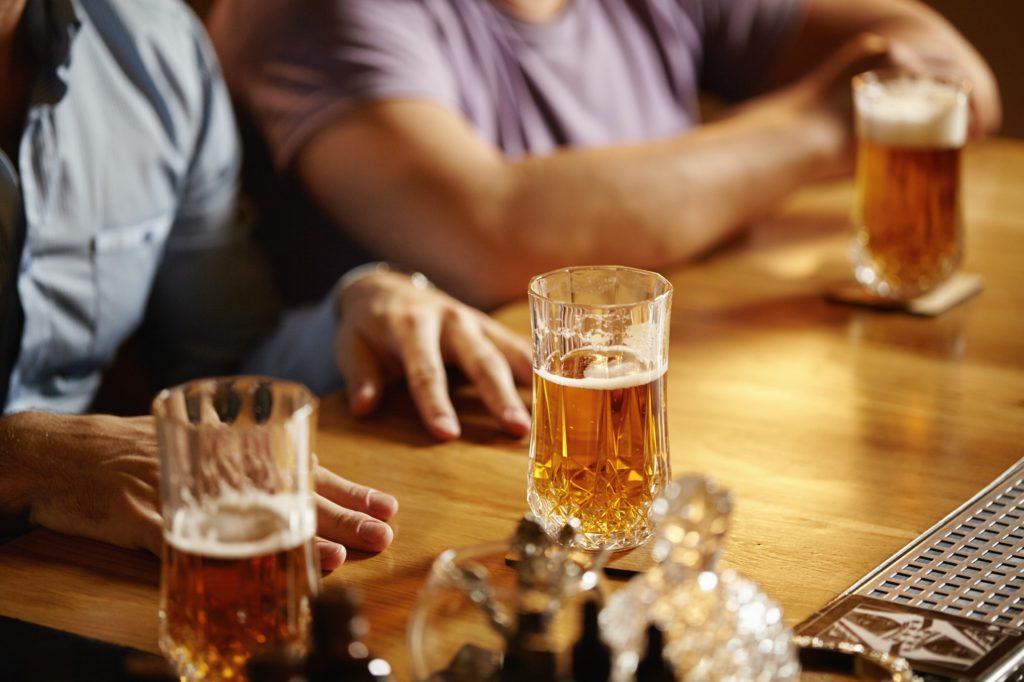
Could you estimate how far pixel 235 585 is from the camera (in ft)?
2.55

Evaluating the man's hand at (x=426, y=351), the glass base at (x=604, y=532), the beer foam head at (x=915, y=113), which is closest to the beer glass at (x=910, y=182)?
the beer foam head at (x=915, y=113)

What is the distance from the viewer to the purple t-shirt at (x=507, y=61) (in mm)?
1835

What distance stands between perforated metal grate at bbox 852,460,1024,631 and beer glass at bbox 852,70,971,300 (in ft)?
1.82

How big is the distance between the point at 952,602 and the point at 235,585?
0.51 meters

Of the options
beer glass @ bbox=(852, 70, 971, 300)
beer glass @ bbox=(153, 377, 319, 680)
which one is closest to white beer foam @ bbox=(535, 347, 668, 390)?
beer glass @ bbox=(153, 377, 319, 680)

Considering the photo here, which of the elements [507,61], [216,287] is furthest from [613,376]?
[507,61]

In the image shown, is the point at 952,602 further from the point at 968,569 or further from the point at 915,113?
the point at 915,113

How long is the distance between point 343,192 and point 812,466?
890mm

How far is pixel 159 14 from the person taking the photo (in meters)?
1.77

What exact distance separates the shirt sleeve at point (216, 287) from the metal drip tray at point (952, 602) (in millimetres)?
953

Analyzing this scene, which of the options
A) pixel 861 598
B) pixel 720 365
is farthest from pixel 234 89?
pixel 861 598

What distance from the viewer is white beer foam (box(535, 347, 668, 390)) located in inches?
38.7

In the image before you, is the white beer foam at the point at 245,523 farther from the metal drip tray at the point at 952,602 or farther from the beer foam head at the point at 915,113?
the beer foam head at the point at 915,113

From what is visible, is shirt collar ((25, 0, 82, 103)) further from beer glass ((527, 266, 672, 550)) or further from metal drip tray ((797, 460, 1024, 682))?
metal drip tray ((797, 460, 1024, 682))
